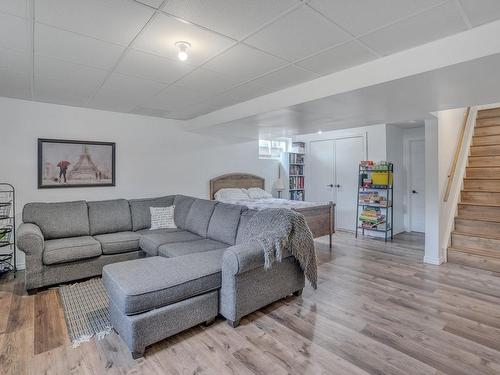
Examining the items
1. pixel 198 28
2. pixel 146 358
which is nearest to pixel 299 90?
pixel 198 28

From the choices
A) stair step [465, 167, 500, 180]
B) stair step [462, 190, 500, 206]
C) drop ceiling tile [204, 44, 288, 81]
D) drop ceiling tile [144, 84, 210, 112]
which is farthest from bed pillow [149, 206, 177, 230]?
stair step [465, 167, 500, 180]

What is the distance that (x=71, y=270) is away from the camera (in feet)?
10.5

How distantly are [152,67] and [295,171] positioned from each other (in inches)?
191

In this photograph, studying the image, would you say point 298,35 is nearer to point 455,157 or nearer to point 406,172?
point 455,157

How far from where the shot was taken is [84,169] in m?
4.13

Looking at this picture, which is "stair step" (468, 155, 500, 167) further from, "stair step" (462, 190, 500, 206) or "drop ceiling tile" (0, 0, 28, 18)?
"drop ceiling tile" (0, 0, 28, 18)

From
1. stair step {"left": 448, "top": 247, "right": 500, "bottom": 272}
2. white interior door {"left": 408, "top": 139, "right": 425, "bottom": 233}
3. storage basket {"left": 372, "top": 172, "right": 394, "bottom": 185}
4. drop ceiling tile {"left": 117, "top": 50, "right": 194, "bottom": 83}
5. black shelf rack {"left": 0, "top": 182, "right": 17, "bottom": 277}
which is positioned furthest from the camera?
white interior door {"left": 408, "top": 139, "right": 425, "bottom": 233}

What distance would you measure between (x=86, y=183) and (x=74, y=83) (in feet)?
5.17

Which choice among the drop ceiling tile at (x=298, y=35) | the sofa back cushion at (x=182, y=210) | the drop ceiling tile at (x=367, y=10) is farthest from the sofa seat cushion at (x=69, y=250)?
the drop ceiling tile at (x=367, y=10)

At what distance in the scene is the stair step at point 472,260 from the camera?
12.2ft

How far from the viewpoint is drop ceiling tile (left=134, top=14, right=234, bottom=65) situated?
1.94 meters

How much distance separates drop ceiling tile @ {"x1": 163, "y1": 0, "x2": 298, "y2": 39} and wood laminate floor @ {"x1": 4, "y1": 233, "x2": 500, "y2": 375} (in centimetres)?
226

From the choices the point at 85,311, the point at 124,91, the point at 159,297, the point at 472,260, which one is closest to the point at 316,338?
the point at 159,297

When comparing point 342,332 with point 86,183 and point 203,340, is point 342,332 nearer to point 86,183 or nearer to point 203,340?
point 203,340
